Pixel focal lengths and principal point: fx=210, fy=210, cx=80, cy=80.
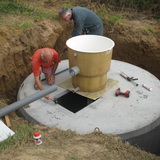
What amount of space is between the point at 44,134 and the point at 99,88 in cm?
147

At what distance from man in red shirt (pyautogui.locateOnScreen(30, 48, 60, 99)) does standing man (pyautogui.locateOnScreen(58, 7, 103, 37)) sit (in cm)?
86

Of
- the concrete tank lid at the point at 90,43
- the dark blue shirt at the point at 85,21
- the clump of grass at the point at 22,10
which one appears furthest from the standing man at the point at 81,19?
the clump of grass at the point at 22,10

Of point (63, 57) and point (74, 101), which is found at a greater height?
point (63, 57)

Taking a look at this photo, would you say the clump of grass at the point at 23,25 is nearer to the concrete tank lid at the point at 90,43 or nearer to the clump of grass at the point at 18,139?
the concrete tank lid at the point at 90,43

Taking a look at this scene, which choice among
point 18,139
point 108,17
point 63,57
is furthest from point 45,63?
point 108,17

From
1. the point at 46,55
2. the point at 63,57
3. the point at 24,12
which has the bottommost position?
the point at 63,57

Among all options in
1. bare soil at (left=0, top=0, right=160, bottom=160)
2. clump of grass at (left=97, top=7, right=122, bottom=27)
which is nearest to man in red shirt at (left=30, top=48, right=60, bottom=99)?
bare soil at (left=0, top=0, right=160, bottom=160)

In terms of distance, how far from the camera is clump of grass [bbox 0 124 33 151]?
8.34 feet

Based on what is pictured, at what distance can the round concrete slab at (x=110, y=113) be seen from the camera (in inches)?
125

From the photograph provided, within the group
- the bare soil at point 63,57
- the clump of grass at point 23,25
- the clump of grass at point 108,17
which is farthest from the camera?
the clump of grass at point 108,17

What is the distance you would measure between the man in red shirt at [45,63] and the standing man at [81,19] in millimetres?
857

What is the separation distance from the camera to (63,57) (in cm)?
585

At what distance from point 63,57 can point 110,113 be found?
9.36ft

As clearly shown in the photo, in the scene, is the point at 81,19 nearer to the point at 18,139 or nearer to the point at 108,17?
the point at 108,17
